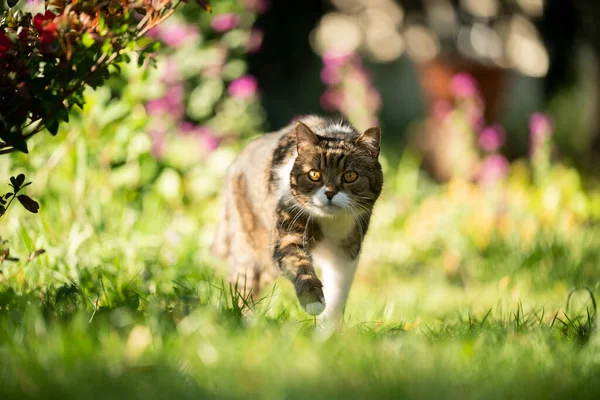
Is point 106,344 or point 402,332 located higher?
point 106,344

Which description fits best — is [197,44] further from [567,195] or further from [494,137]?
[567,195]

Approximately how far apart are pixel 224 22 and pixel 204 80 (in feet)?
1.98

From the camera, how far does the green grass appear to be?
211 centimetres

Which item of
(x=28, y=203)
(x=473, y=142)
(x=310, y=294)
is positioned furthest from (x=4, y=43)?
(x=473, y=142)

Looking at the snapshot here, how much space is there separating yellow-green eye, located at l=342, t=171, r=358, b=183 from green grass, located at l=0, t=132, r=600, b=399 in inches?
25.0

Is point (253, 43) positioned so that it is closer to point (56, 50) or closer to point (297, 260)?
point (297, 260)

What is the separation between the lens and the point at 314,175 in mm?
3328

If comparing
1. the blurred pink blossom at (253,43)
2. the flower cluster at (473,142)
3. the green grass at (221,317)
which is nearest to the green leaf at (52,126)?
the green grass at (221,317)

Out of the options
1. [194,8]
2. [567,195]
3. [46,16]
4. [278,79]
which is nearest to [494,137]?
[567,195]

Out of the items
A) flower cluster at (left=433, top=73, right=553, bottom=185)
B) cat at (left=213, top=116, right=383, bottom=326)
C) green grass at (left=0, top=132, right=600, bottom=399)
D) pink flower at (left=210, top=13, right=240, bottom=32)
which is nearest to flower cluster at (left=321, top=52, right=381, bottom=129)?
flower cluster at (left=433, top=73, right=553, bottom=185)

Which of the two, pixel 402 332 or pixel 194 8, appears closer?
pixel 402 332

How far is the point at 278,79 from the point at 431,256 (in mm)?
6366

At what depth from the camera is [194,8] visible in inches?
245

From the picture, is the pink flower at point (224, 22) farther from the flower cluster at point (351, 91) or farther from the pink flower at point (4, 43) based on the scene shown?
the pink flower at point (4, 43)
